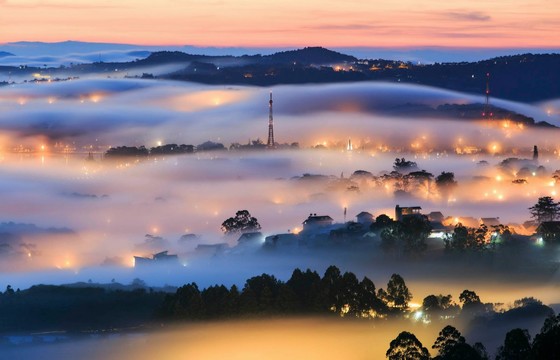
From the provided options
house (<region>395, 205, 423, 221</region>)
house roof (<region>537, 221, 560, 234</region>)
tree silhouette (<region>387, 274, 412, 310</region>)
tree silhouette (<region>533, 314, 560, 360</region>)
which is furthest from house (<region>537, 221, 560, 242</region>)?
tree silhouette (<region>533, 314, 560, 360</region>)

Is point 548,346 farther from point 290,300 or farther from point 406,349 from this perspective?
Answer: point 290,300

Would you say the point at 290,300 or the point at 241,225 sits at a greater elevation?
the point at 241,225

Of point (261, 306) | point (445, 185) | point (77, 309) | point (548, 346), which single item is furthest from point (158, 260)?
point (548, 346)

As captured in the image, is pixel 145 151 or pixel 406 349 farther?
pixel 145 151

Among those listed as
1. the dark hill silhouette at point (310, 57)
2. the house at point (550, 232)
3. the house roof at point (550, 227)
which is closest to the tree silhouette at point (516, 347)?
the house at point (550, 232)

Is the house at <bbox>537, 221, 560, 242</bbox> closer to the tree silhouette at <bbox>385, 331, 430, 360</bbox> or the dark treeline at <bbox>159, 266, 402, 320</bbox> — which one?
the dark treeline at <bbox>159, 266, 402, 320</bbox>
